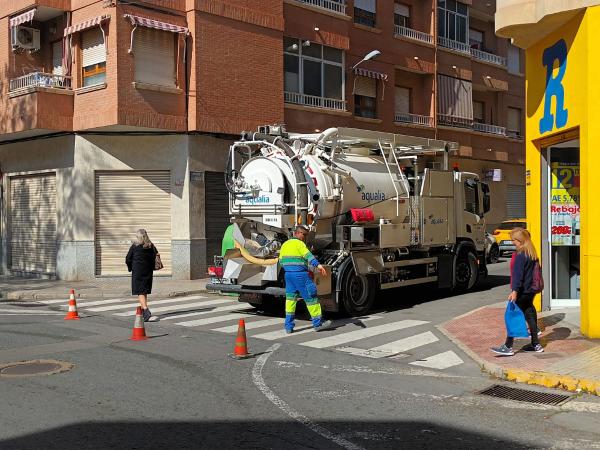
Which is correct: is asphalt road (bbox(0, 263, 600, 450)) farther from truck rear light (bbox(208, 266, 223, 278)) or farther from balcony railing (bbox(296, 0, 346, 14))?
balcony railing (bbox(296, 0, 346, 14))

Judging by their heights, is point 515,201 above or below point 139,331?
above

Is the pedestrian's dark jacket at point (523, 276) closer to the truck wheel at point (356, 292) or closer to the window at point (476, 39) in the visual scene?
the truck wheel at point (356, 292)

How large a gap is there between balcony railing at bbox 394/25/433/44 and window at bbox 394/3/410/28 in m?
0.41

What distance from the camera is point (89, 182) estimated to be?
20062 millimetres

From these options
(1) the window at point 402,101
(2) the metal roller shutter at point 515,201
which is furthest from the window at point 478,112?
(1) the window at point 402,101

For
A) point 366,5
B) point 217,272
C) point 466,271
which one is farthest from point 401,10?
point 217,272

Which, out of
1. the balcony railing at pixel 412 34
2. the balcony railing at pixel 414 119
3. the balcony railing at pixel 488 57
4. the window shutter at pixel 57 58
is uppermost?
the balcony railing at pixel 488 57

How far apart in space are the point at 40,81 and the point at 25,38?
2004 millimetres

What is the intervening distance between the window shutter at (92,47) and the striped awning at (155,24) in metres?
1.29

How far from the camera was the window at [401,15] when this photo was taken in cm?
2880

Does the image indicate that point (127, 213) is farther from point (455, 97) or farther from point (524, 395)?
point (455, 97)

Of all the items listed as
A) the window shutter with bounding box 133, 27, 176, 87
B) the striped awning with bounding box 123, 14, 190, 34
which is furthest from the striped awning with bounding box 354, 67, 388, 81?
the window shutter with bounding box 133, 27, 176, 87

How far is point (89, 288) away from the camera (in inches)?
720

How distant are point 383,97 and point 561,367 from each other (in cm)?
2035
